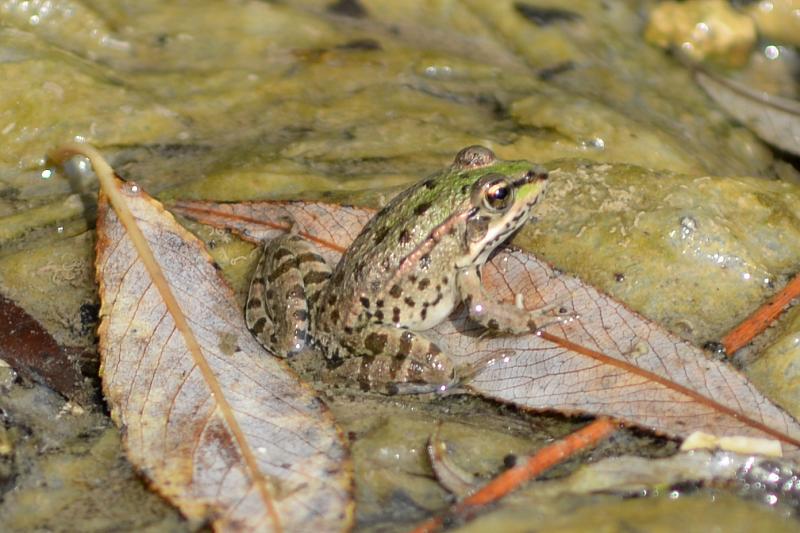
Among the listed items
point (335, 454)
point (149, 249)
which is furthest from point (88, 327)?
point (335, 454)

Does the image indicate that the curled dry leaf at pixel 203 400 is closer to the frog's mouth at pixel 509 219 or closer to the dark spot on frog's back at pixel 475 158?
the frog's mouth at pixel 509 219

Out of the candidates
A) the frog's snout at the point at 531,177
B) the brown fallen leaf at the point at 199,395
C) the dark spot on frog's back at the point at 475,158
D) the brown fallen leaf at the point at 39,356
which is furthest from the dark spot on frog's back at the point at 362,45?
the brown fallen leaf at the point at 39,356

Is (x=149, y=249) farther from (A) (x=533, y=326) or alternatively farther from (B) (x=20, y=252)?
(A) (x=533, y=326)

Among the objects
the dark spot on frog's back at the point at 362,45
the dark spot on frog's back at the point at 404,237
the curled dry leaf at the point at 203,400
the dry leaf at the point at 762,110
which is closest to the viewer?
the curled dry leaf at the point at 203,400

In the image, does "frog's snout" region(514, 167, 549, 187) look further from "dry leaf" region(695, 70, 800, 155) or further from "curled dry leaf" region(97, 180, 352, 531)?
"dry leaf" region(695, 70, 800, 155)

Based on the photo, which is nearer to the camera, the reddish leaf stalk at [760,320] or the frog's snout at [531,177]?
the reddish leaf stalk at [760,320]

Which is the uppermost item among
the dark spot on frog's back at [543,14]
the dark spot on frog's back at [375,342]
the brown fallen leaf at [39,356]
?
the dark spot on frog's back at [543,14]

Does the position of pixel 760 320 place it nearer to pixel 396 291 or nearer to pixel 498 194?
pixel 498 194
